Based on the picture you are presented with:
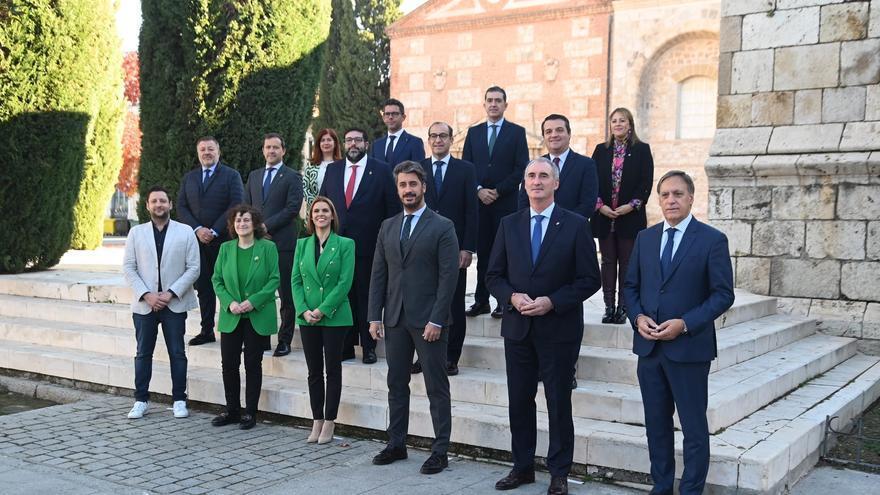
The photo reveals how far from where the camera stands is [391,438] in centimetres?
535

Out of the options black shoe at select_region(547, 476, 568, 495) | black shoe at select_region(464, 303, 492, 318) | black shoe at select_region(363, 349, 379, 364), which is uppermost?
black shoe at select_region(464, 303, 492, 318)

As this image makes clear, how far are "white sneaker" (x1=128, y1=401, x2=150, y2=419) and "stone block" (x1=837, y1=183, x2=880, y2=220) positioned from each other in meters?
6.71

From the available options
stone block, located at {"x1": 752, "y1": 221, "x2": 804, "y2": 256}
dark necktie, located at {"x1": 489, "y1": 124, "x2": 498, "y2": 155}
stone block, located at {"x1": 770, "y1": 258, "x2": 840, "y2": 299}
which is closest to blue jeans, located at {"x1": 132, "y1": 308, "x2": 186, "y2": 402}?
dark necktie, located at {"x1": 489, "y1": 124, "x2": 498, "y2": 155}

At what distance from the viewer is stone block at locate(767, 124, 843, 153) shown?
806 cm

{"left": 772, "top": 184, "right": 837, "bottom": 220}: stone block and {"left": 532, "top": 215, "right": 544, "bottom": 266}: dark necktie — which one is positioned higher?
{"left": 772, "top": 184, "right": 837, "bottom": 220}: stone block

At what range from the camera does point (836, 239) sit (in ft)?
26.4

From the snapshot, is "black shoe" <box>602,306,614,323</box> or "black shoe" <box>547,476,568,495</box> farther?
"black shoe" <box>602,306,614,323</box>

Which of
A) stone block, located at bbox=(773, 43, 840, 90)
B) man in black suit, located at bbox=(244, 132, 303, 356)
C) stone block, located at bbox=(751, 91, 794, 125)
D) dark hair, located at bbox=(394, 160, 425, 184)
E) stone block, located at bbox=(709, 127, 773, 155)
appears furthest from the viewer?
stone block, located at bbox=(709, 127, 773, 155)

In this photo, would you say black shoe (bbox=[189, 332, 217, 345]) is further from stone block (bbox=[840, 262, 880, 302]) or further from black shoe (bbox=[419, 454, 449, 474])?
stone block (bbox=[840, 262, 880, 302])

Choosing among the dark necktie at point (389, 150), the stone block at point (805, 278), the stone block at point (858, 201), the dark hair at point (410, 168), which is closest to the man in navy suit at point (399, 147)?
the dark necktie at point (389, 150)

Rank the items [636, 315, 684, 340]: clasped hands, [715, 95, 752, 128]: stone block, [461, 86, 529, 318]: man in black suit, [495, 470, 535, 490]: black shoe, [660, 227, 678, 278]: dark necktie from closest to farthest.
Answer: [636, 315, 684, 340]: clasped hands, [660, 227, 678, 278]: dark necktie, [495, 470, 535, 490]: black shoe, [461, 86, 529, 318]: man in black suit, [715, 95, 752, 128]: stone block

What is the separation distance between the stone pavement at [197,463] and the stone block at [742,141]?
4.96 meters

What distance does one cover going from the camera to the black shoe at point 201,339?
25.0 ft

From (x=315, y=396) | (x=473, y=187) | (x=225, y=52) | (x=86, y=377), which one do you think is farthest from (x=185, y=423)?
(x=225, y=52)
